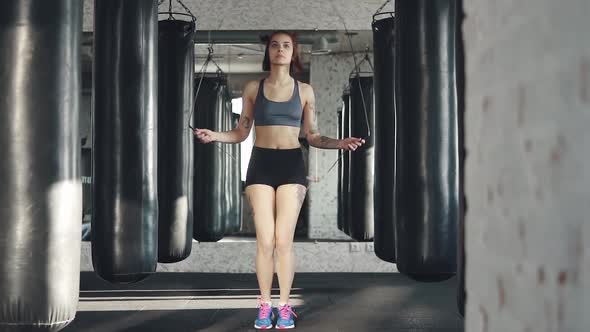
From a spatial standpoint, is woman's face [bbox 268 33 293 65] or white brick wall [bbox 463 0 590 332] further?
woman's face [bbox 268 33 293 65]

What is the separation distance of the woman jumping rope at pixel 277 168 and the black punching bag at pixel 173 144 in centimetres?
57

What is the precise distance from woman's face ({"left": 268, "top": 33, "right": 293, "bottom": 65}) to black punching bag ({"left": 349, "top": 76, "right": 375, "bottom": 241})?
1904 mm

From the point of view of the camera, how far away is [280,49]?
3236 mm

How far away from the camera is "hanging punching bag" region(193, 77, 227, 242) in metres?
5.07

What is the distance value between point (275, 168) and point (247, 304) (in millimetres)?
1161

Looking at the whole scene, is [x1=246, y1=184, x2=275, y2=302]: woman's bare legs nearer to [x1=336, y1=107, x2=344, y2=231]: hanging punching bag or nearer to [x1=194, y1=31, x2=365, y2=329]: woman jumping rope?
[x1=194, y1=31, x2=365, y2=329]: woman jumping rope

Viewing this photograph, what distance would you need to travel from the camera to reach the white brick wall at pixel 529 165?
29cm

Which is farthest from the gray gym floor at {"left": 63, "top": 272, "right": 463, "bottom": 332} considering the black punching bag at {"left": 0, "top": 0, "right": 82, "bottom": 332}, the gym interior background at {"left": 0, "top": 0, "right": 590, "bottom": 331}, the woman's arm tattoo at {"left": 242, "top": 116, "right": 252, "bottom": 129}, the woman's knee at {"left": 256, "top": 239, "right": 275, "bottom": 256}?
the black punching bag at {"left": 0, "top": 0, "right": 82, "bottom": 332}

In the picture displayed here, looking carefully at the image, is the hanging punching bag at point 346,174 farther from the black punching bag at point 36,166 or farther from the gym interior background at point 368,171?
the black punching bag at point 36,166

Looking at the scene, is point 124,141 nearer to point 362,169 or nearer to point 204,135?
point 204,135

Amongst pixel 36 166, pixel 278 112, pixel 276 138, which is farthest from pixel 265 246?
pixel 36 166

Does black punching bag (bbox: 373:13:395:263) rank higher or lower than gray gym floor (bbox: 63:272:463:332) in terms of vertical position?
higher

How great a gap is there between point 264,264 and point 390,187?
3.31ft

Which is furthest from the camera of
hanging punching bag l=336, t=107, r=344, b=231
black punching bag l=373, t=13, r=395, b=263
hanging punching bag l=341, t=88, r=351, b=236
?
hanging punching bag l=336, t=107, r=344, b=231
